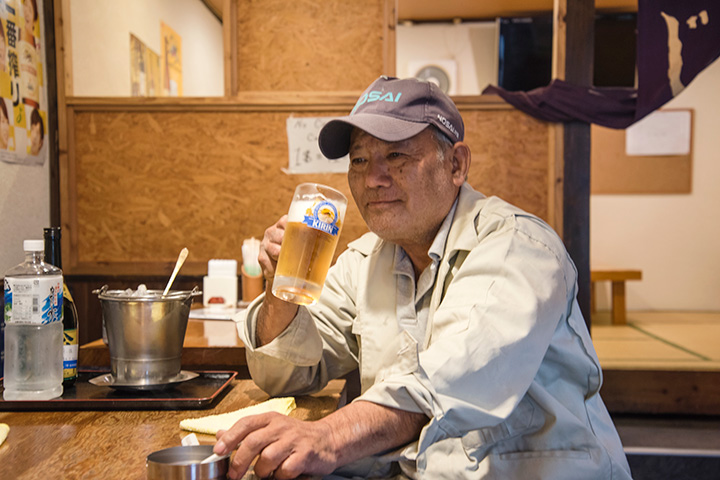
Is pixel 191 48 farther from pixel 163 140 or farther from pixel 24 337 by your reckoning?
pixel 24 337

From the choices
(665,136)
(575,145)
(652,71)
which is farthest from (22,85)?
(665,136)

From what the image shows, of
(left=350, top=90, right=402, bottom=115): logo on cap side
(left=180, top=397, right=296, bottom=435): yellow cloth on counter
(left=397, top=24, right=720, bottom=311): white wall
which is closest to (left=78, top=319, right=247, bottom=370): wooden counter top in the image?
(left=180, top=397, right=296, bottom=435): yellow cloth on counter

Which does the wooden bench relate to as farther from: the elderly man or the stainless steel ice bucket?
the stainless steel ice bucket

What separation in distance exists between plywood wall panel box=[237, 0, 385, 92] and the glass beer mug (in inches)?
76.7

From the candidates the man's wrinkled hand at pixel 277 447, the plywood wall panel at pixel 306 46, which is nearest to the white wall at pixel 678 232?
the plywood wall panel at pixel 306 46

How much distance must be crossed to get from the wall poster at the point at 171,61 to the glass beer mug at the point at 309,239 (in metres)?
3.37

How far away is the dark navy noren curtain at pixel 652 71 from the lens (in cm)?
257

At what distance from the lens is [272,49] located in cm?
294

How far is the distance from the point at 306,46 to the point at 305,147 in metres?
0.50

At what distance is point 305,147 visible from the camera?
114 inches

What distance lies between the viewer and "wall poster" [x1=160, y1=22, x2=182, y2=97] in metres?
4.15

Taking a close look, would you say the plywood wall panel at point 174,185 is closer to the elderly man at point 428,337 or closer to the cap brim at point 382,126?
the elderly man at point 428,337

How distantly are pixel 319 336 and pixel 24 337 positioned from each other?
1.92 ft

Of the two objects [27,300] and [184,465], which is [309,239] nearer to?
[184,465]
